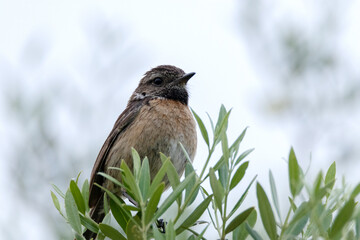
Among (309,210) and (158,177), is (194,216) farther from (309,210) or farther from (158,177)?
(309,210)

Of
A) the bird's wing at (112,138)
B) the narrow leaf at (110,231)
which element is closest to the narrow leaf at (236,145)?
the narrow leaf at (110,231)

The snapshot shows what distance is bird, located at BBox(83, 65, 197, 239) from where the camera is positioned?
5.34m

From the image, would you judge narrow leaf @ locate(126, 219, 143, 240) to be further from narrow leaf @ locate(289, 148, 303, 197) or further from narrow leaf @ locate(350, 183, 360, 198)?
narrow leaf @ locate(350, 183, 360, 198)

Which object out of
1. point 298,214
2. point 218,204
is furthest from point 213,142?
point 298,214

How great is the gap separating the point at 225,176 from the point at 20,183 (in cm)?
412

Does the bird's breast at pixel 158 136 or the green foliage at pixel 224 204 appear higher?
the bird's breast at pixel 158 136

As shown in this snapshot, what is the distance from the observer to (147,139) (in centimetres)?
541

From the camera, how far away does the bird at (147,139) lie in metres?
5.34

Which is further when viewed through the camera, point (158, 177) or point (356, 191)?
point (158, 177)

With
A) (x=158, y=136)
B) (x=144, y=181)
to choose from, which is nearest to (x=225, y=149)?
(x=144, y=181)

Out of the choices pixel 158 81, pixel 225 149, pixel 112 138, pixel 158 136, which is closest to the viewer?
pixel 225 149

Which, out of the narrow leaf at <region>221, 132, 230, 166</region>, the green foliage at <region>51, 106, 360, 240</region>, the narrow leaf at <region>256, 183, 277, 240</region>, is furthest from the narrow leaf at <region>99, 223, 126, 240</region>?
the narrow leaf at <region>256, 183, 277, 240</region>

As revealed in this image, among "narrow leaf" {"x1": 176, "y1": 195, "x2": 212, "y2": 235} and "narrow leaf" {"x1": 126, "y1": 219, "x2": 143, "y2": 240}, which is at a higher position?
"narrow leaf" {"x1": 176, "y1": 195, "x2": 212, "y2": 235}

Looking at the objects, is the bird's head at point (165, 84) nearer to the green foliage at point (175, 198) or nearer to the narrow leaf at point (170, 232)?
the green foliage at point (175, 198)
